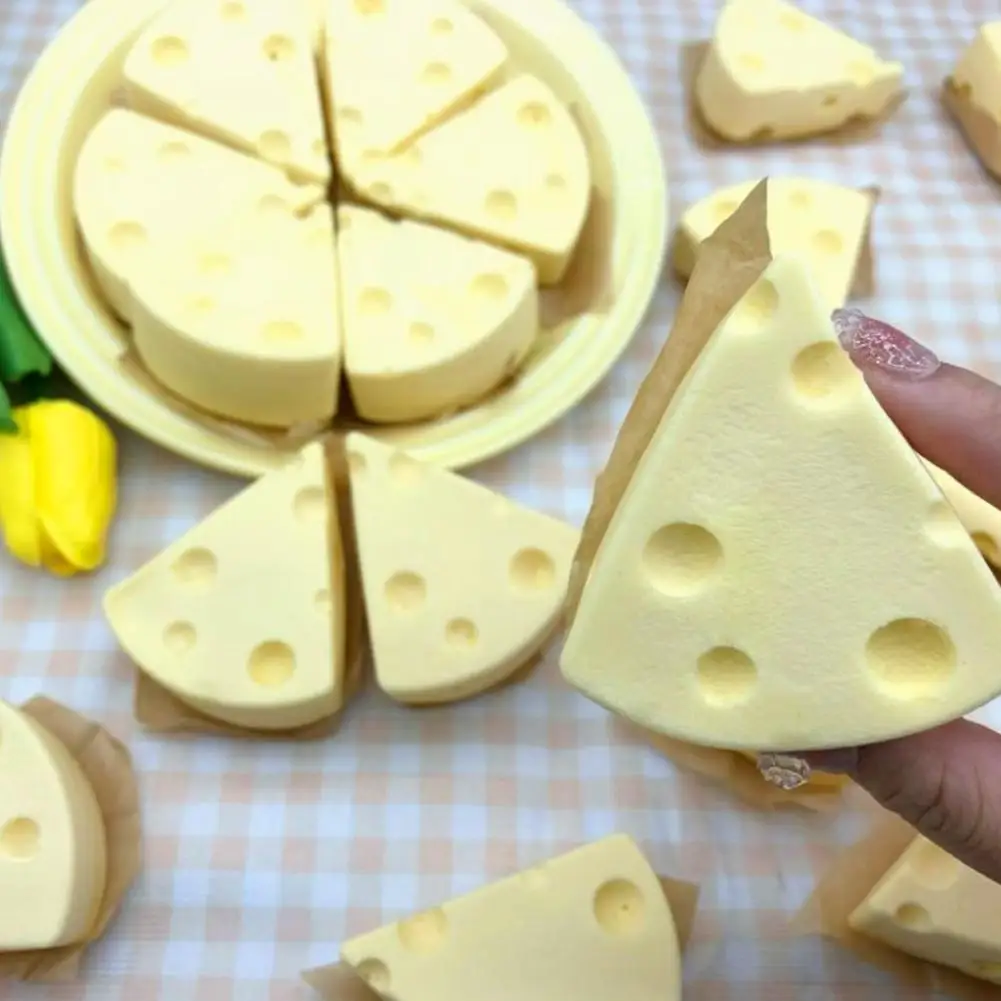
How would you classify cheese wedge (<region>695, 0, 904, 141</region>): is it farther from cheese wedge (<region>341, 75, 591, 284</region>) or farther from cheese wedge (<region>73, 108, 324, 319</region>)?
cheese wedge (<region>73, 108, 324, 319</region>)

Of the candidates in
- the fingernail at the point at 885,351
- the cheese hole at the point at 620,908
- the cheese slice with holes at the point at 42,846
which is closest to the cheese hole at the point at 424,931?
the cheese hole at the point at 620,908

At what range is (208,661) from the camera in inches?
30.9

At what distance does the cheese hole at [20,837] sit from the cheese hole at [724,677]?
0.49 meters

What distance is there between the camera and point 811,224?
101 centimetres

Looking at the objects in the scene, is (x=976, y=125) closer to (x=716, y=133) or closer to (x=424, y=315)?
(x=716, y=133)

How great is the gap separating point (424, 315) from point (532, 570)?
22 cm

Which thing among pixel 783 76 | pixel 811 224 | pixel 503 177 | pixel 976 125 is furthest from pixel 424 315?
pixel 976 125

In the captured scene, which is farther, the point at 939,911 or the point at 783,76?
the point at 783,76

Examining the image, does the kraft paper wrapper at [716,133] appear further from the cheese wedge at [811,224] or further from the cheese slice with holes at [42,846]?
the cheese slice with holes at [42,846]

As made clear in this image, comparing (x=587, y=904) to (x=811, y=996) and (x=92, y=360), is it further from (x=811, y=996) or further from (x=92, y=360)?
(x=92, y=360)

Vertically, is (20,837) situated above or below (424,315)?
below

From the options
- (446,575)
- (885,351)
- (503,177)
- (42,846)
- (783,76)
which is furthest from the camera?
(783,76)

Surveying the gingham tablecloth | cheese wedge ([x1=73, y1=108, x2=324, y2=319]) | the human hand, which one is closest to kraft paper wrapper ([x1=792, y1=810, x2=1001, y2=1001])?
the gingham tablecloth

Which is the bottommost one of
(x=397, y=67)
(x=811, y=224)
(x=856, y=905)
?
(x=856, y=905)
